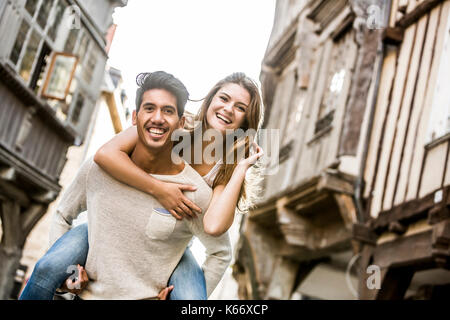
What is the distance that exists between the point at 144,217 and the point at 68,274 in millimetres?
265

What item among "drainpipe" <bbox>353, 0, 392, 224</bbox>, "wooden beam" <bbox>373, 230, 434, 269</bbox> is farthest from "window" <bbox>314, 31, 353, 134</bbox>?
"wooden beam" <bbox>373, 230, 434, 269</bbox>

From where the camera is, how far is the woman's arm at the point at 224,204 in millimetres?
1663

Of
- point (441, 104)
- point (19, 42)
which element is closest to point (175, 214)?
point (441, 104)

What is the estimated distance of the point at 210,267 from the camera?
185cm

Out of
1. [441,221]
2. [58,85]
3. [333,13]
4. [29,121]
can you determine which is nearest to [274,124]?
[333,13]

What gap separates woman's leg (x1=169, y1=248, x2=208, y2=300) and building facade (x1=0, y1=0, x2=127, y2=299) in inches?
186

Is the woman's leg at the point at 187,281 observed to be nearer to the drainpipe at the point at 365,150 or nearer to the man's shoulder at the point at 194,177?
the man's shoulder at the point at 194,177

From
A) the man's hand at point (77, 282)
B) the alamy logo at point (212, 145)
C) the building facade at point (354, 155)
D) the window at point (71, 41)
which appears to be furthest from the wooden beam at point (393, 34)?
the man's hand at point (77, 282)

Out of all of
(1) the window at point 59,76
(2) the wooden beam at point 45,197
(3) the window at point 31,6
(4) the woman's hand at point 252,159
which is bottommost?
(4) the woman's hand at point 252,159

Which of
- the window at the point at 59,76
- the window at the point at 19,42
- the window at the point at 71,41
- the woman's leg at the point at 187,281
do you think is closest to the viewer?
the woman's leg at the point at 187,281

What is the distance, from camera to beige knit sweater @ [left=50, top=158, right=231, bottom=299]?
1.71 metres

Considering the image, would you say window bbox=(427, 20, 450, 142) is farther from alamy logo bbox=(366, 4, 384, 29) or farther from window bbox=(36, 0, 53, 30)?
window bbox=(36, 0, 53, 30)

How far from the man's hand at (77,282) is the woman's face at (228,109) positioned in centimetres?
52

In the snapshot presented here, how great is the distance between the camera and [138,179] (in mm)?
1706
